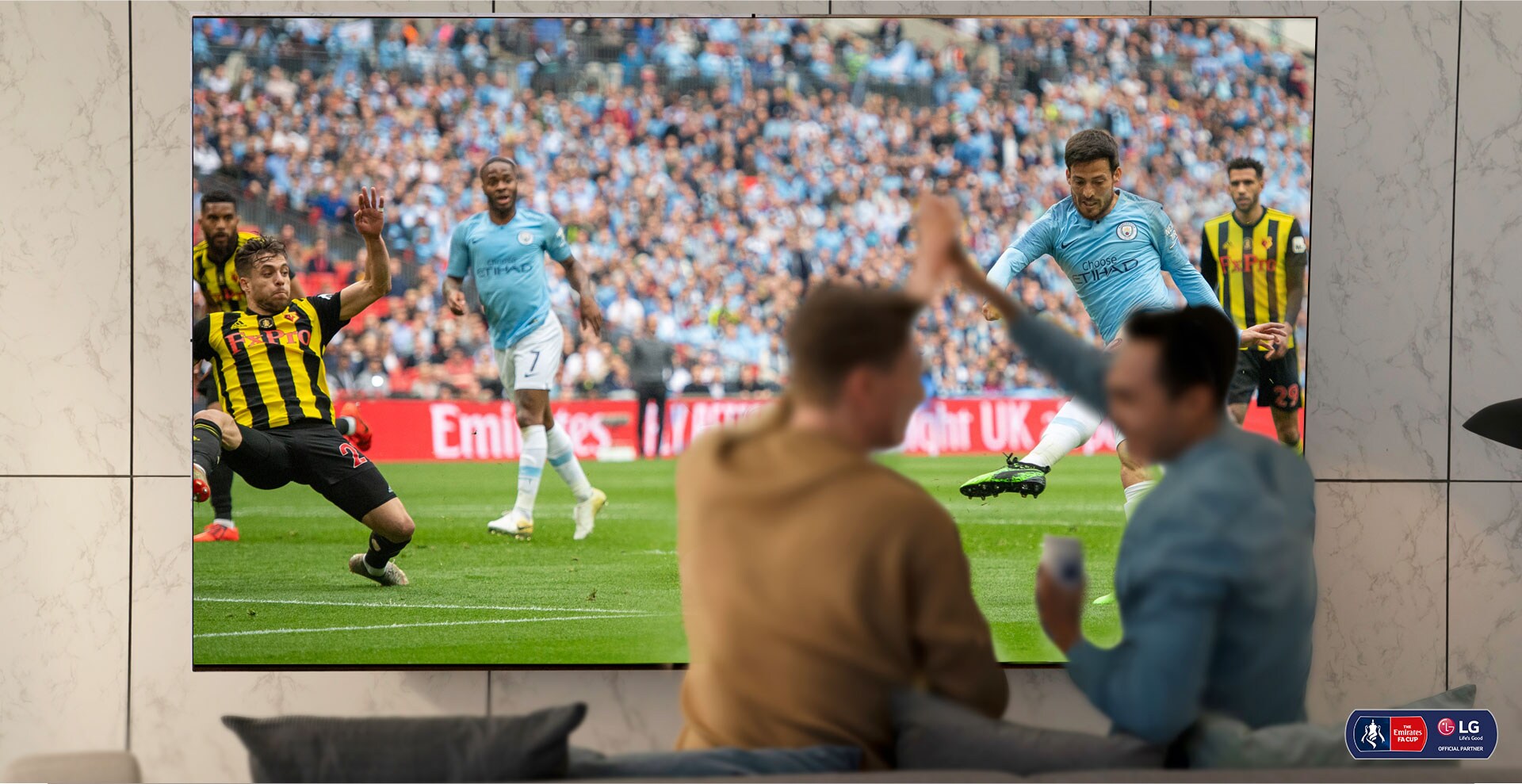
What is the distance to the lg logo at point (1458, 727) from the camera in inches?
155

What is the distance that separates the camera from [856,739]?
5.93 ft

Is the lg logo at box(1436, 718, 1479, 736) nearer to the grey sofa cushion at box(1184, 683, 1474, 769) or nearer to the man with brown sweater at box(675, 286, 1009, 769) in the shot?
the grey sofa cushion at box(1184, 683, 1474, 769)

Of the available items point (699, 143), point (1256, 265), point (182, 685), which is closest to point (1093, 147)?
point (1256, 265)

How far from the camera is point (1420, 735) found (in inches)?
148

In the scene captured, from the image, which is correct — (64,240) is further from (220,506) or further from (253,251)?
(220,506)

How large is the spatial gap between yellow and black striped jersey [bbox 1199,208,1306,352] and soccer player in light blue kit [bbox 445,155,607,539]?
2023mm

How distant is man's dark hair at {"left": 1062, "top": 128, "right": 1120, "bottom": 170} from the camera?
3924 mm

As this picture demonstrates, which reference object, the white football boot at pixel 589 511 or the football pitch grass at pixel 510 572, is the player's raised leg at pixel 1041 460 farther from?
the white football boot at pixel 589 511

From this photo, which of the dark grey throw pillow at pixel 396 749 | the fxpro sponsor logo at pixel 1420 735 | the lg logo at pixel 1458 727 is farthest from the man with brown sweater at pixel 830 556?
the lg logo at pixel 1458 727

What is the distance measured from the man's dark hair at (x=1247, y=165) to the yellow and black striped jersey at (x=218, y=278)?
313cm

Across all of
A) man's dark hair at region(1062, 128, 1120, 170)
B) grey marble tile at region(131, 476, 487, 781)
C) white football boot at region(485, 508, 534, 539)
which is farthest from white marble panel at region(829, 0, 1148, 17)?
grey marble tile at region(131, 476, 487, 781)

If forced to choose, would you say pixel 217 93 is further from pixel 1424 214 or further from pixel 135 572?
pixel 1424 214

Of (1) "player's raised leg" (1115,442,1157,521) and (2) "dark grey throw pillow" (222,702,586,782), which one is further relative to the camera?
(1) "player's raised leg" (1115,442,1157,521)

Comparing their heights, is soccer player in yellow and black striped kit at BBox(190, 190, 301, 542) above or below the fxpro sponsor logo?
above
